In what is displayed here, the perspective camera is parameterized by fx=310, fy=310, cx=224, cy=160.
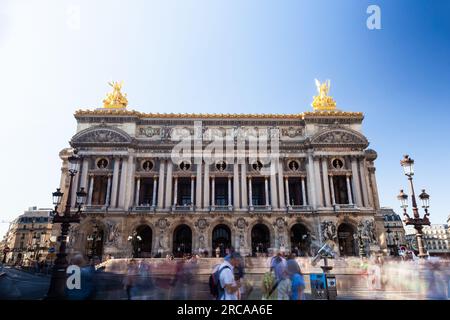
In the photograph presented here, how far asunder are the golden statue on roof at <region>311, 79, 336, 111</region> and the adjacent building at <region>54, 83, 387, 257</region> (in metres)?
0.71

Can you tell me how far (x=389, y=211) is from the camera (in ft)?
266

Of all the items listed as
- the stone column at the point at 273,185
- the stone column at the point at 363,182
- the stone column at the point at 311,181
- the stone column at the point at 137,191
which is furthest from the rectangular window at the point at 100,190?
the stone column at the point at 363,182

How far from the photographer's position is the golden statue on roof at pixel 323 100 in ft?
148

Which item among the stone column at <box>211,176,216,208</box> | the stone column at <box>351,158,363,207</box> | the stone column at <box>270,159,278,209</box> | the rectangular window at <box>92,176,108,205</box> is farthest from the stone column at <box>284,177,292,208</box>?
the rectangular window at <box>92,176,108,205</box>

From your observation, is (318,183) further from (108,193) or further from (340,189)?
(108,193)

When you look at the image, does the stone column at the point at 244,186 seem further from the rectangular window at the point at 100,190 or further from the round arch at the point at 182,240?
the rectangular window at the point at 100,190

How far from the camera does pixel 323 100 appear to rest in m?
45.6

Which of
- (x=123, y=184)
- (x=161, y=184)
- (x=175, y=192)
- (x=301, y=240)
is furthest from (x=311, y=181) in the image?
(x=123, y=184)

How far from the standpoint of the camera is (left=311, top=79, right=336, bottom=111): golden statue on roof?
45.0 m

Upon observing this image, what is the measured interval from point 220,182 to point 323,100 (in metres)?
19.4

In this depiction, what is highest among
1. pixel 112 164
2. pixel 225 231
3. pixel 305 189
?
pixel 112 164
